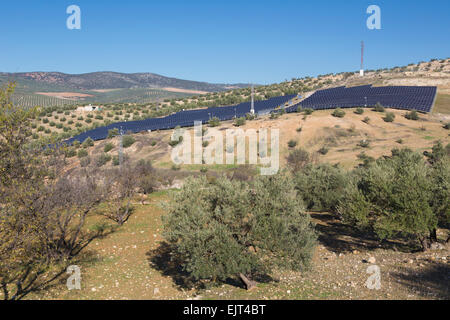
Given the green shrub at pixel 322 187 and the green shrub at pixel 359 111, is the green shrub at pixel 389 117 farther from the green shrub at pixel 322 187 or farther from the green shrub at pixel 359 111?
the green shrub at pixel 322 187

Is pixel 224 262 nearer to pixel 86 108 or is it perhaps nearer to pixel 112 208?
pixel 112 208

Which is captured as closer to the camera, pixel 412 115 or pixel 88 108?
pixel 412 115

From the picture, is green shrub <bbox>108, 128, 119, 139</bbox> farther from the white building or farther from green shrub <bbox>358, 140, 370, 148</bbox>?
green shrub <bbox>358, 140, 370, 148</bbox>

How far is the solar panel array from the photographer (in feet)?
186

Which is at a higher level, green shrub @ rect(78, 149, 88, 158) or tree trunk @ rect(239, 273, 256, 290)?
green shrub @ rect(78, 149, 88, 158)

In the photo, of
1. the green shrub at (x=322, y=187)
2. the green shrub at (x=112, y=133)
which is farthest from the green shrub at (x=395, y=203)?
the green shrub at (x=112, y=133)

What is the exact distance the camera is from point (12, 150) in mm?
10328

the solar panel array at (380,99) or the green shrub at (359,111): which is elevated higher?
the solar panel array at (380,99)

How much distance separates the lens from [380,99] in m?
61.1

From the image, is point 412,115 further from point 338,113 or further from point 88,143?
point 88,143

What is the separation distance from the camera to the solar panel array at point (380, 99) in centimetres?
5672

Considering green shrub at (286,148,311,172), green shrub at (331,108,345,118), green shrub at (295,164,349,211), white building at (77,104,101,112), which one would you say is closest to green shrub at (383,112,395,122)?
green shrub at (331,108,345,118)

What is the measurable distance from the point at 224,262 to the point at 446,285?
9.61 m

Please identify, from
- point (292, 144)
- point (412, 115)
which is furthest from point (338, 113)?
point (292, 144)
